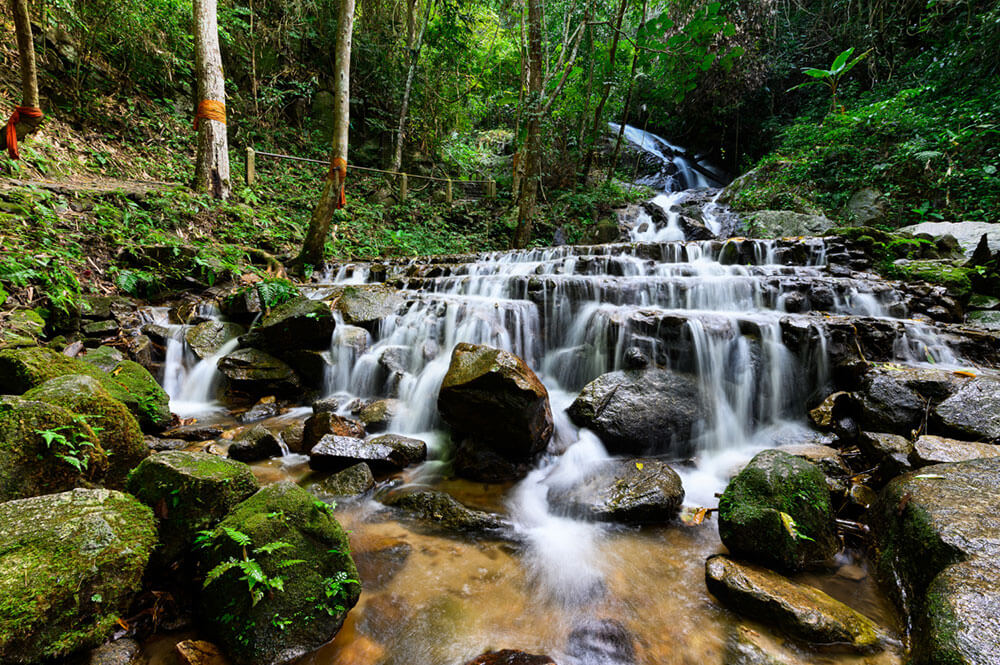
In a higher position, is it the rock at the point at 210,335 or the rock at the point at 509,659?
the rock at the point at 210,335

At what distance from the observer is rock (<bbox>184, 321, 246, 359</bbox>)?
594 cm

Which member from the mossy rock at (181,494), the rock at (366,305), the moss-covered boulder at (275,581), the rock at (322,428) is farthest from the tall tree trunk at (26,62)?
the moss-covered boulder at (275,581)

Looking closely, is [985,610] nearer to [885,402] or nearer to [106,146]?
[885,402]

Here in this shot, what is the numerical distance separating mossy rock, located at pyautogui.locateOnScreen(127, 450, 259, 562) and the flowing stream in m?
0.89

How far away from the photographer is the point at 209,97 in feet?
27.8

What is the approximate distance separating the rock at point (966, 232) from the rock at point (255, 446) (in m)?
10.4

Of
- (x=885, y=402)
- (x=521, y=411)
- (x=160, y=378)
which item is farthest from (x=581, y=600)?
(x=160, y=378)

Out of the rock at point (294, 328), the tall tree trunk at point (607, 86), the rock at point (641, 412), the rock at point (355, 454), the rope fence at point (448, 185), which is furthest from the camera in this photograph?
the rope fence at point (448, 185)

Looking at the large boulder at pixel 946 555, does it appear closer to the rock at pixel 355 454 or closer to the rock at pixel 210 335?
the rock at pixel 355 454

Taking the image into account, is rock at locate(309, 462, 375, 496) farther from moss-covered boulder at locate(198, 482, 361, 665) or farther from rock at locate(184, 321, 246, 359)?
rock at locate(184, 321, 246, 359)

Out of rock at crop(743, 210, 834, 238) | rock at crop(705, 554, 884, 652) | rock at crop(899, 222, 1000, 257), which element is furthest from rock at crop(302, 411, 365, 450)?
rock at crop(743, 210, 834, 238)

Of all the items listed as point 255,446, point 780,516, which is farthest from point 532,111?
point 780,516

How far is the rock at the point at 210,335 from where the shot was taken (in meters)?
5.94

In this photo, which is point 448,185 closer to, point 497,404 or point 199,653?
point 497,404
